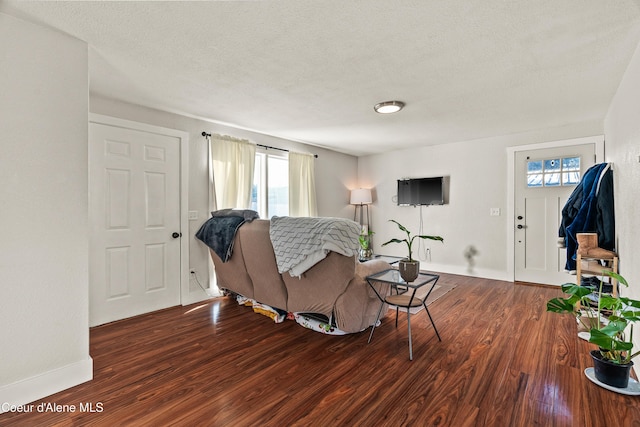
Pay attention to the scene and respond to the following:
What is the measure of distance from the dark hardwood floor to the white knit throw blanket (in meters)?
0.70

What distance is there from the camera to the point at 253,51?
2266 mm

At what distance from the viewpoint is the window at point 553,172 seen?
432 cm

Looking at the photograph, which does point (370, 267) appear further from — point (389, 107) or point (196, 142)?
point (196, 142)

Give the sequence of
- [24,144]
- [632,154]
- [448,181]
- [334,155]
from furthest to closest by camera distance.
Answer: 1. [334,155]
2. [448,181]
3. [632,154]
4. [24,144]

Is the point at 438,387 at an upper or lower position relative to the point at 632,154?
lower

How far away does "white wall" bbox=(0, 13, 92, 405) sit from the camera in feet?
6.05

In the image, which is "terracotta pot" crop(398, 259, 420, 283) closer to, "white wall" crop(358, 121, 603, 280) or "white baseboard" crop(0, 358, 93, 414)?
"white baseboard" crop(0, 358, 93, 414)

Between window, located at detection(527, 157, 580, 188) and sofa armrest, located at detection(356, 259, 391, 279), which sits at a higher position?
window, located at detection(527, 157, 580, 188)

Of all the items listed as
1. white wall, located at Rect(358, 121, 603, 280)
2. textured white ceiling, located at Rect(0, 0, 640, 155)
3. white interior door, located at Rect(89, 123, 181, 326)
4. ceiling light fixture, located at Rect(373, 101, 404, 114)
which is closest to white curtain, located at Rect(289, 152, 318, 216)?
textured white ceiling, located at Rect(0, 0, 640, 155)

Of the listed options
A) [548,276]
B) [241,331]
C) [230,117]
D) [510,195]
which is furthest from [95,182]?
[548,276]

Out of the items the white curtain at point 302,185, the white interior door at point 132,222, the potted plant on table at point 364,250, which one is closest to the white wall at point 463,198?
the potted plant on table at point 364,250

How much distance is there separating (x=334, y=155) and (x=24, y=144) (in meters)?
4.80

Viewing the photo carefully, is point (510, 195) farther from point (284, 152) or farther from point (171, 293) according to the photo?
point (171, 293)

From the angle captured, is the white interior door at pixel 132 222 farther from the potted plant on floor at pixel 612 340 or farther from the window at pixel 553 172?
the window at pixel 553 172
